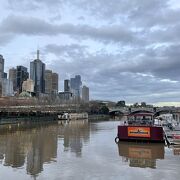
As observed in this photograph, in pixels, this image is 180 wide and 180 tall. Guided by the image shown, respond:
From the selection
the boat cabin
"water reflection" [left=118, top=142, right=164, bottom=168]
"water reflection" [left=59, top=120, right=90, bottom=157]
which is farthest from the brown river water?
the boat cabin

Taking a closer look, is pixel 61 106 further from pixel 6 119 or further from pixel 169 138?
pixel 169 138

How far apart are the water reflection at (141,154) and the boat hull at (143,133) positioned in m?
1.28

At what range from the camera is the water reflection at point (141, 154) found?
1043 inches

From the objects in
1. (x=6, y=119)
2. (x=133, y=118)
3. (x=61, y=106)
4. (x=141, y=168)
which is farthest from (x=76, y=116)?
(x=141, y=168)

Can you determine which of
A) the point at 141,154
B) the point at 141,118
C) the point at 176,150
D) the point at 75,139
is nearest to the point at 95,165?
the point at 141,154

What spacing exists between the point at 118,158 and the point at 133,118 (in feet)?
78.4

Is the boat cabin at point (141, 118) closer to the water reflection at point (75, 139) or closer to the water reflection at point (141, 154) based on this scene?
the water reflection at point (75, 139)

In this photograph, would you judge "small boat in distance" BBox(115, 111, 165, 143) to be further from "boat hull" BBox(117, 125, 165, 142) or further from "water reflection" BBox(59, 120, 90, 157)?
"water reflection" BBox(59, 120, 90, 157)

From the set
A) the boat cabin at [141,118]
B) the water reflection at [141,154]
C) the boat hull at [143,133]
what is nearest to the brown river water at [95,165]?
the water reflection at [141,154]

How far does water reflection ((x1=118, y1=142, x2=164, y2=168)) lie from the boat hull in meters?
1.28

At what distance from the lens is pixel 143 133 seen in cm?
4125

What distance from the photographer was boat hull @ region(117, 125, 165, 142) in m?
40.7

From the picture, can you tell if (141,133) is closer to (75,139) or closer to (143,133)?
(143,133)

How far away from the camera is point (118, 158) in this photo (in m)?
28.8
